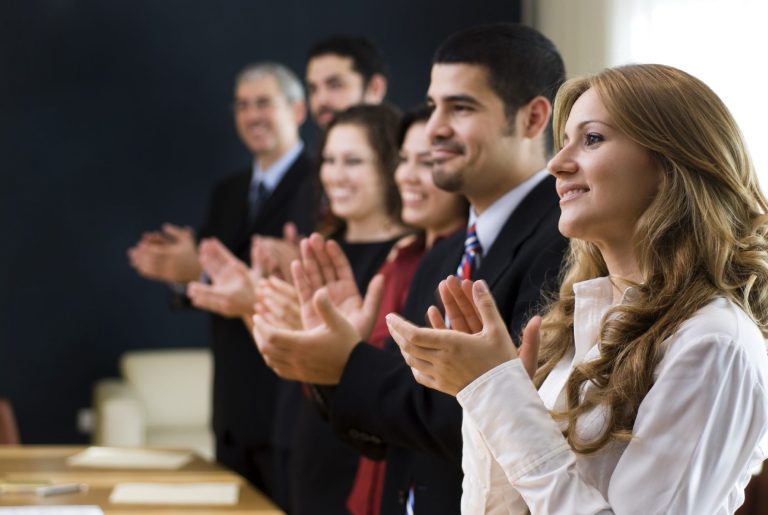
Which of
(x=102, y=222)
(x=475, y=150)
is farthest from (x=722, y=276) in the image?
(x=102, y=222)

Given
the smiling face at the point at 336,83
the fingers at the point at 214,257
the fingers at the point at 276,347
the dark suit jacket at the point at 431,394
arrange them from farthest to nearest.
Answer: the smiling face at the point at 336,83, the fingers at the point at 214,257, the fingers at the point at 276,347, the dark suit jacket at the point at 431,394

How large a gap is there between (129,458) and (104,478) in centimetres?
32

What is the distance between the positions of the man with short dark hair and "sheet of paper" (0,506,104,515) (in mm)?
2314

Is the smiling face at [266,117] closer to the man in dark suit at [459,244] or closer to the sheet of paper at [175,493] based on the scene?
the sheet of paper at [175,493]

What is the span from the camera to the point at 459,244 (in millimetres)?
2602

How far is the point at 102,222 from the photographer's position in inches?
258

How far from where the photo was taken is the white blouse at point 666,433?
1.48m

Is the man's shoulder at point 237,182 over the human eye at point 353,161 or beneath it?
beneath

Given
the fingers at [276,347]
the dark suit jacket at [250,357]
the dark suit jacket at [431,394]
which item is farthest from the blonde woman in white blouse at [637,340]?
the dark suit jacket at [250,357]

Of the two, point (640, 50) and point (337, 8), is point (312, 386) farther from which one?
point (337, 8)

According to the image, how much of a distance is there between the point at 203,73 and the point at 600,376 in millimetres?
5350

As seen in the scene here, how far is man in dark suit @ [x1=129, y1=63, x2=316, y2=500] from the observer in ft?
14.3

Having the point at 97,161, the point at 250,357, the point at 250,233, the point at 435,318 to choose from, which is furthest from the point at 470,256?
the point at 97,161

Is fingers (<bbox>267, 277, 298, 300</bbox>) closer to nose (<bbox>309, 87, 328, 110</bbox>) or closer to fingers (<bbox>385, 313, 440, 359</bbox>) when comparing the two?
fingers (<bbox>385, 313, 440, 359</bbox>)
